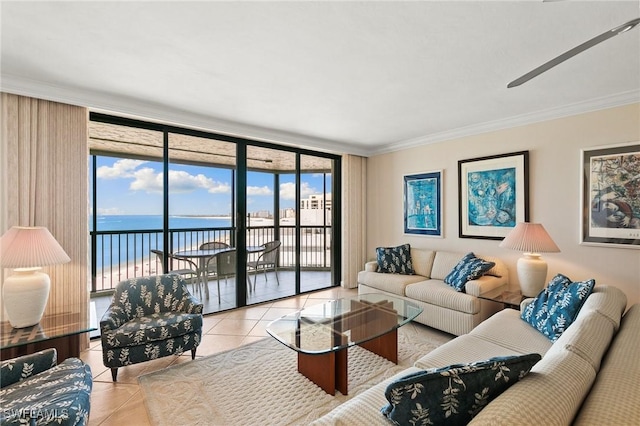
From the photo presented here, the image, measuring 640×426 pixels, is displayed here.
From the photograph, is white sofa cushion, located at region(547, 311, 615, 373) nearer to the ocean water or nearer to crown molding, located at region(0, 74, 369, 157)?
crown molding, located at region(0, 74, 369, 157)

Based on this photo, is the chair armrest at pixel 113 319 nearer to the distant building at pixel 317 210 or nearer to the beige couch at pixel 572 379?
the beige couch at pixel 572 379

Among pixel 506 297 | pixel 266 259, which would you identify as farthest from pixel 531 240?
pixel 266 259

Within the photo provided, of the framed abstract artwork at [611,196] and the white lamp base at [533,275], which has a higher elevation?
the framed abstract artwork at [611,196]

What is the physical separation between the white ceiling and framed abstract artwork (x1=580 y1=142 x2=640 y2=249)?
514 millimetres

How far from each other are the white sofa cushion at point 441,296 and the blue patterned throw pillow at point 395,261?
455mm

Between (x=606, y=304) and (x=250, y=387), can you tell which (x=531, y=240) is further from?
(x=250, y=387)

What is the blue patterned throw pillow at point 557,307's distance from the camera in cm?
204

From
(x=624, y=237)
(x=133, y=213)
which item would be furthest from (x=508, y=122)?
(x=133, y=213)

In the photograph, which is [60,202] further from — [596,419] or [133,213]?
[596,419]

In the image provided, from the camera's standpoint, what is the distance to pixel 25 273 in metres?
2.25

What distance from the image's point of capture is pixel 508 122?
3.49 meters

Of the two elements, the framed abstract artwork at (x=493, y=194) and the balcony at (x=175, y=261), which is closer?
the framed abstract artwork at (x=493, y=194)

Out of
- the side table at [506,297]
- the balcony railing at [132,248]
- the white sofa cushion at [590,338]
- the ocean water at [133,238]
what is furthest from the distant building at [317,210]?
the white sofa cushion at [590,338]

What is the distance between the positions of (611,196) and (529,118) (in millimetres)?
1157
